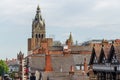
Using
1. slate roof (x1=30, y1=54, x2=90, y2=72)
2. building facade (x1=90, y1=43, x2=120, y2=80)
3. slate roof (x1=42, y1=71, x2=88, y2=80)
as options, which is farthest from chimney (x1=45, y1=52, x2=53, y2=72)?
building facade (x1=90, y1=43, x2=120, y2=80)

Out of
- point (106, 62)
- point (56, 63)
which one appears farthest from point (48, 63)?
point (106, 62)

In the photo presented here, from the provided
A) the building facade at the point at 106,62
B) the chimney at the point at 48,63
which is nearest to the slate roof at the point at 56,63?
the chimney at the point at 48,63

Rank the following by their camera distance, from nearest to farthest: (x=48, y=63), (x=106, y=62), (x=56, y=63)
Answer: (x=106, y=62), (x=48, y=63), (x=56, y=63)

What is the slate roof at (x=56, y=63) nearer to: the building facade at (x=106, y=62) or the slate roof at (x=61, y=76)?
the slate roof at (x=61, y=76)

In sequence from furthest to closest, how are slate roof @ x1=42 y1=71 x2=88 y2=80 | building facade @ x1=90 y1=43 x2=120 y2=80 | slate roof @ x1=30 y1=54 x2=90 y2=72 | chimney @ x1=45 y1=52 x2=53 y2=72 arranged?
slate roof @ x1=30 y1=54 x2=90 y2=72, chimney @ x1=45 y1=52 x2=53 y2=72, slate roof @ x1=42 y1=71 x2=88 y2=80, building facade @ x1=90 y1=43 x2=120 y2=80

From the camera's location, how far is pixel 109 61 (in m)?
56.8

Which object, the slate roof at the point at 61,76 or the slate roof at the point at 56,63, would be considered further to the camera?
the slate roof at the point at 56,63

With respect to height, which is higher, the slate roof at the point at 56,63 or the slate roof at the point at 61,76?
the slate roof at the point at 56,63

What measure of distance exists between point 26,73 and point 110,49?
49547mm

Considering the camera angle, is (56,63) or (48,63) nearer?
(48,63)

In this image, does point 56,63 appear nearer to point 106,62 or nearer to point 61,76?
point 61,76

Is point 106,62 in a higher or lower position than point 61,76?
higher

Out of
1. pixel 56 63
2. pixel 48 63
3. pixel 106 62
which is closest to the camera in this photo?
pixel 106 62

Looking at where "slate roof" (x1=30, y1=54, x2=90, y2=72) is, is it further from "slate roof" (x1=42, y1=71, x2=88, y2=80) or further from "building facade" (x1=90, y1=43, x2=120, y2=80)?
"building facade" (x1=90, y1=43, x2=120, y2=80)
